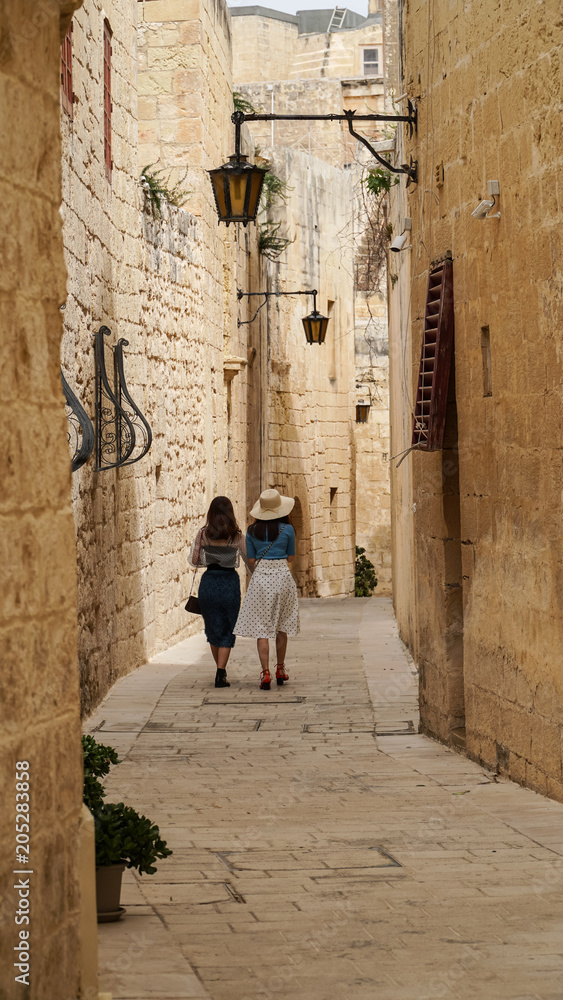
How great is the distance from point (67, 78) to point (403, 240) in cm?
299

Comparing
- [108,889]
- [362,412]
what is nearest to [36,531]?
[108,889]

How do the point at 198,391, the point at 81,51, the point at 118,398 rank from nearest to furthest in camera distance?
the point at 81,51 < the point at 118,398 < the point at 198,391

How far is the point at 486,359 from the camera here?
6.47 meters

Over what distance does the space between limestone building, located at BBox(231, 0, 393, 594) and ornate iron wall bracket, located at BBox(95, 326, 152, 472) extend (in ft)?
13.3

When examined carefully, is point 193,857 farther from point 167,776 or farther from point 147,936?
point 167,776

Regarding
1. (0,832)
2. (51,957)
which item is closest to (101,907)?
(51,957)

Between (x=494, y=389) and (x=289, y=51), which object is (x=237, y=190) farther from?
(x=289, y=51)

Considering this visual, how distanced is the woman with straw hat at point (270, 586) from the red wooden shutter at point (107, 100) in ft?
9.35

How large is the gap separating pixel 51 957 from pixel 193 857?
1.93m

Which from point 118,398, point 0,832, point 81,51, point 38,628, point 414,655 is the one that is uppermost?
point 81,51

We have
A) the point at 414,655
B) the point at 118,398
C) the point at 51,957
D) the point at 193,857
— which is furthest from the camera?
the point at 414,655

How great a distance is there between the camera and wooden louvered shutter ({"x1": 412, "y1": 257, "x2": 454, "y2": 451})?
6926mm

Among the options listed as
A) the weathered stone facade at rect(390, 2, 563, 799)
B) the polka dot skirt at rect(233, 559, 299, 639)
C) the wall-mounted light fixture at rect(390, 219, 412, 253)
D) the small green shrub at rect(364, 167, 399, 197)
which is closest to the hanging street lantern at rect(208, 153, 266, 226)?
the wall-mounted light fixture at rect(390, 219, 412, 253)

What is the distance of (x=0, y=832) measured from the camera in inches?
96.0
